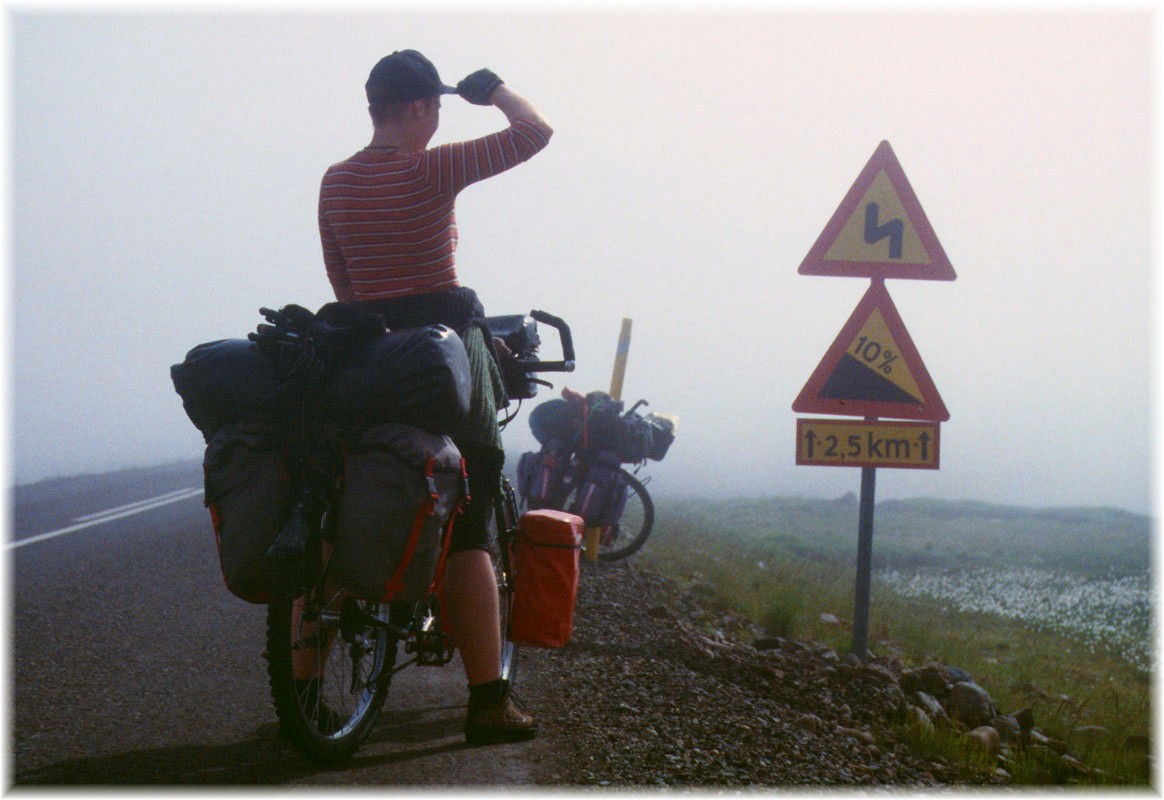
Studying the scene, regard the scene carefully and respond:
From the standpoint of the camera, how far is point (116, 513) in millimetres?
12648

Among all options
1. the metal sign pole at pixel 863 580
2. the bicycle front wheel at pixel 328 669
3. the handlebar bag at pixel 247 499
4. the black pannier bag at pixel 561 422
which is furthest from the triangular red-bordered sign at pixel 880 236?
the handlebar bag at pixel 247 499

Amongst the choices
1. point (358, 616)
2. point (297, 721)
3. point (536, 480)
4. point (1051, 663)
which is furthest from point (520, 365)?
point (1051, 663)

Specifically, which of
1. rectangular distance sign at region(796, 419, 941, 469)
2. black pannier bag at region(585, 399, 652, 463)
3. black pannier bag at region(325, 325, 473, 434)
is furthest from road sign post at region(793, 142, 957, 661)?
black pannier bag at region(325, 325, 473, 434)

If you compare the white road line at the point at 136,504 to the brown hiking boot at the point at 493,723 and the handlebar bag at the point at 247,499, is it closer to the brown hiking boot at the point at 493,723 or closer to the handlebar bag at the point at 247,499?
the brown hiking boot at the point at 493,723

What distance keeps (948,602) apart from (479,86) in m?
10.8

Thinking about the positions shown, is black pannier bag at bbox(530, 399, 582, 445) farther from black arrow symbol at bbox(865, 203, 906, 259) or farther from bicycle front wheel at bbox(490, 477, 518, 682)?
bicycle front wheel at bbox(490, 477, 518, 682)

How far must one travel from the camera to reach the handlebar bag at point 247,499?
3.37 meters

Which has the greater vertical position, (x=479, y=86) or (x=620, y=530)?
(x=479, y=86)

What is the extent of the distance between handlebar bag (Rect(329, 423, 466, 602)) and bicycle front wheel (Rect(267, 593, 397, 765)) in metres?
0.19

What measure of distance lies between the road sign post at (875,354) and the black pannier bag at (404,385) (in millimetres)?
3271

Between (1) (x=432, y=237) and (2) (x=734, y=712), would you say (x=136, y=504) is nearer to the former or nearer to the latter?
(2) (x=734, y=712)

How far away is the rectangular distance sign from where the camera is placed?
6.45 meters

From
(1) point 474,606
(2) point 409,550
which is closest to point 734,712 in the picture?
(1) point 474,606

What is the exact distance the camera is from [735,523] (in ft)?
70.9
